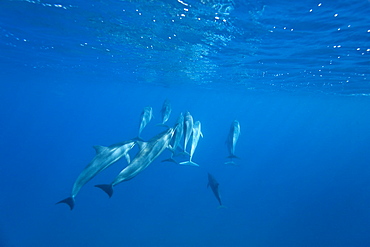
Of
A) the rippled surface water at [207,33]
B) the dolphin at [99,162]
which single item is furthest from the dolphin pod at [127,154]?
the rippled surface water at [207,33]

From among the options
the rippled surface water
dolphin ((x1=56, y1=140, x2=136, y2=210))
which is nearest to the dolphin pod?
dolphin ((x1=56, y1=140, x2=136, y2=210))

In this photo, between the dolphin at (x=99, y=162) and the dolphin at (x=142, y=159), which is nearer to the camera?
the dolphin at (x=142, y=159)

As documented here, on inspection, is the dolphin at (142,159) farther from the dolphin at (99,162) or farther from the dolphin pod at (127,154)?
the dolphin at (99,162)

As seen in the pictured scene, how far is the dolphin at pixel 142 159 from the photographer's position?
4898mm

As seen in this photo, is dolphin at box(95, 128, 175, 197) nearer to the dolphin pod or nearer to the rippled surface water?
the dolphin pod

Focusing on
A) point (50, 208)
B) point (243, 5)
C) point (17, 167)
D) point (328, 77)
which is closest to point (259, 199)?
point (328, 77)

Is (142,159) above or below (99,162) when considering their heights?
above

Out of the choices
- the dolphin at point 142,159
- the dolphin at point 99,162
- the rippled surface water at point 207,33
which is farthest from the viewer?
the rippled surface water at point 207,33

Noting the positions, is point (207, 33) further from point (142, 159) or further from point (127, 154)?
point (142, 159)

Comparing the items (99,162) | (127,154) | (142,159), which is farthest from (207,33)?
(142,159)

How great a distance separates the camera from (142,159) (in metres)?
5.04

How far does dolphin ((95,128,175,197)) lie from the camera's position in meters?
4.90

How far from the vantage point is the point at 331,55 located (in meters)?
15.1

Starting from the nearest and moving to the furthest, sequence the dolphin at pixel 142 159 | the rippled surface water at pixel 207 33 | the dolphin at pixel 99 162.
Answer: the dolphin at pixel 142 159 < the dolphin at pixel 99 162 < the rippled surface water at pixel 207 33
